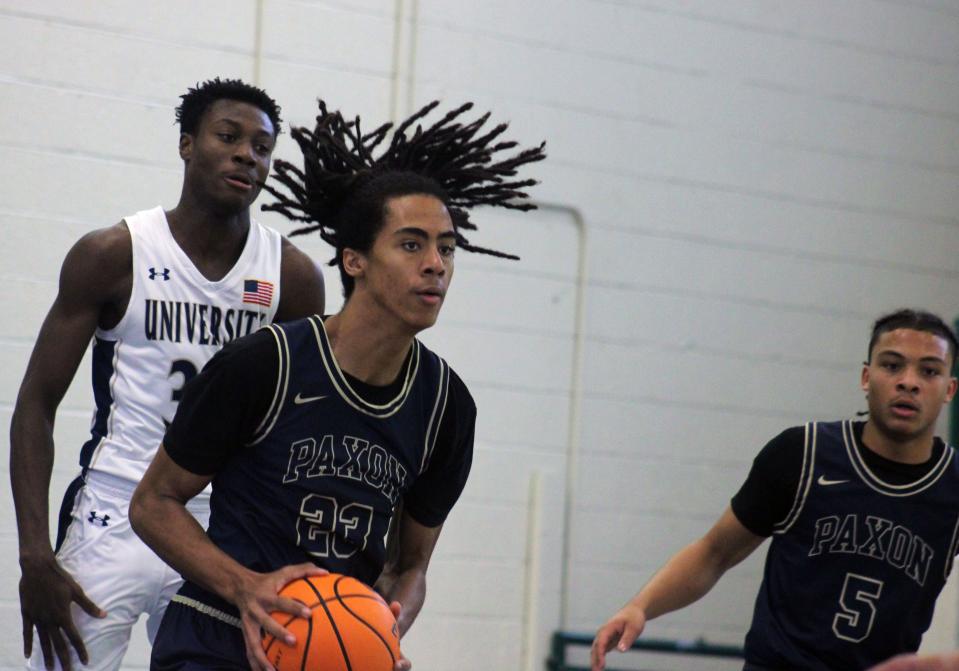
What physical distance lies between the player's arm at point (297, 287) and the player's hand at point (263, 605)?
1.31 metres

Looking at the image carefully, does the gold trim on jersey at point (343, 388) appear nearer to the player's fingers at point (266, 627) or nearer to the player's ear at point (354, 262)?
the player's ear at point (354, 262)

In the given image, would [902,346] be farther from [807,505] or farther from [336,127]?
[336,127]

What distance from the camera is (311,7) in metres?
6.34

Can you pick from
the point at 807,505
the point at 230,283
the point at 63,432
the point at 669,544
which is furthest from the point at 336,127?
the point at 669,544

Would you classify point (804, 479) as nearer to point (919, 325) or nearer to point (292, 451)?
point (919, 325)

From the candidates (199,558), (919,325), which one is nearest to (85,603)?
(199,558)

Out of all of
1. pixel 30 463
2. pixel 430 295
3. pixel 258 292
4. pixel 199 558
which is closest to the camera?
pixel 199 558

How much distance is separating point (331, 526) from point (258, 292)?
3.60 ft

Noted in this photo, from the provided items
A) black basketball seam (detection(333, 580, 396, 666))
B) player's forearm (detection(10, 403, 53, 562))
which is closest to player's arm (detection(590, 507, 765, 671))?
black basketball seam (detection(333, 580, 396, 666))

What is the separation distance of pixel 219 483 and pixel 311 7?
11.6 ft

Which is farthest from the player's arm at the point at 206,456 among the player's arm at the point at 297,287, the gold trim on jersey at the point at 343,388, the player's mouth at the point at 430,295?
the player's arm at the point at 297,287

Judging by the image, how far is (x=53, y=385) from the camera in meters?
3.99

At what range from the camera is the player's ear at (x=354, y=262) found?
11.5ft

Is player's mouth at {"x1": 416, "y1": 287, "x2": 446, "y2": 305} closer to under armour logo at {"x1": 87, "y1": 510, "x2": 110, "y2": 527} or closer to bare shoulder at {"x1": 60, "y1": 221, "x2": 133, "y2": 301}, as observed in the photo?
bare shoulder at {"x1": 60, "y1": 221, "x2": 133, "y2": 301}
